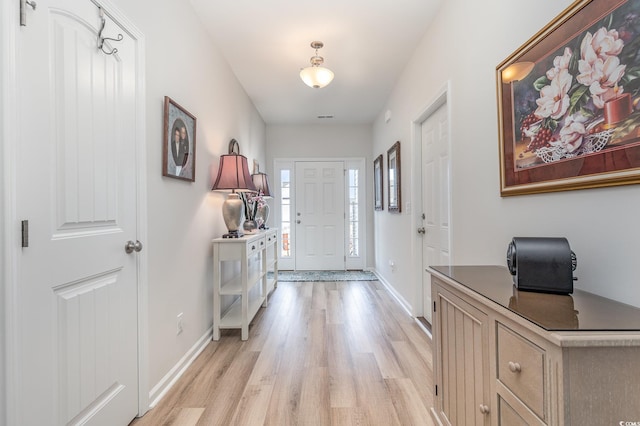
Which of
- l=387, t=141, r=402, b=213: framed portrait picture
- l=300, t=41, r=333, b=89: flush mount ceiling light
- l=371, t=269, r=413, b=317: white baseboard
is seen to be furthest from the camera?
l=387, t=141, r=402, b=213: framed portrait picture

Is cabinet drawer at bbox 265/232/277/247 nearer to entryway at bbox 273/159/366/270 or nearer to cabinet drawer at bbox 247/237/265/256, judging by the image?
cabinet drawer at bbox 247/237/265/256

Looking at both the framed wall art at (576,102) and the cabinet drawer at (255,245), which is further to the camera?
the cabinet drawer at (255,245)

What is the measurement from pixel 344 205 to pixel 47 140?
449 cm

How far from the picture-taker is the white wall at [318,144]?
5.27 metres

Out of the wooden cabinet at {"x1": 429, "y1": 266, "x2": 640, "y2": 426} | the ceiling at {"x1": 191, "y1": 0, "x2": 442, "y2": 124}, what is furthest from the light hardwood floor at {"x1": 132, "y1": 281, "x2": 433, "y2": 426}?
the ceiling at {"x1": 191, "y1": 0, "x2": 442, "y2": 124}

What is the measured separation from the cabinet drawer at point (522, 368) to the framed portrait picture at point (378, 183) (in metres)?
3.54

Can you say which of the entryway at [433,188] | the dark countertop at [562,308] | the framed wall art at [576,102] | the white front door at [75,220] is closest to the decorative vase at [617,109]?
the framed wall art at [576,102]

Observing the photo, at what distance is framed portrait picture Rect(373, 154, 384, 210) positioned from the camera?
4422mm

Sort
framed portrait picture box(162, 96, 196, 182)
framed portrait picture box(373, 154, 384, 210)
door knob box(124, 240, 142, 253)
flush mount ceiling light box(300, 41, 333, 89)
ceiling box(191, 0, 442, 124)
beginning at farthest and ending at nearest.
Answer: framed portrait picture box(373, 154, 384, 210)
flush mount ceiling light box(300, 41, 333, 89)
ceiling box(191, 0, 442, 124)
framed portrait picture box(162, 96, 196, 182)
door knob box(124, 240, 142, 253)

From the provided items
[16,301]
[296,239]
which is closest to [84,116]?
[16,301]

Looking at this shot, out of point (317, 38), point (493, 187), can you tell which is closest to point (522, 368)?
point (493, 187)

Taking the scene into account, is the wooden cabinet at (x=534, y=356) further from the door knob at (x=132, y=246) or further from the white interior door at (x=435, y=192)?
the door knob at (x=132, y=246)

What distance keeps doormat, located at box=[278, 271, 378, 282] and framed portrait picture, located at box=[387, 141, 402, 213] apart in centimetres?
142

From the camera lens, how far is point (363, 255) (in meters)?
5.31
